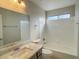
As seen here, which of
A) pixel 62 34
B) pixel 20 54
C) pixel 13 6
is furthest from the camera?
pixel 62 34

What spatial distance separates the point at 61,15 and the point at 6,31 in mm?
3160

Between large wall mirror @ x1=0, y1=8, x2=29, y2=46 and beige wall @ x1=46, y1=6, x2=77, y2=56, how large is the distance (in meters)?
2.11

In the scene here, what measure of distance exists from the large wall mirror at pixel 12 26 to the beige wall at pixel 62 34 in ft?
6.92

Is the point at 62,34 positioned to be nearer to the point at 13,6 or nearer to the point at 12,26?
the point at 12,26

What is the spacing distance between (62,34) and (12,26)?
285cm

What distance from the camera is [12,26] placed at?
6.70ft

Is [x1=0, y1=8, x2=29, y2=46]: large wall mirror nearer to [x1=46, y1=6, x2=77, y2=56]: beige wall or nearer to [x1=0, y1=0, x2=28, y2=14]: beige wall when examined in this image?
[x1=0, y1=0, x2=28, y2=14]: beige wall

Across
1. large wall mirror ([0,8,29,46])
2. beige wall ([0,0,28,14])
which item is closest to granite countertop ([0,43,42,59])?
large wall mirror ([0,8,29,46])

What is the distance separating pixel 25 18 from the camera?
→ 267 cm

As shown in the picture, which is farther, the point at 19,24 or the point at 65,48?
the point at 65,48

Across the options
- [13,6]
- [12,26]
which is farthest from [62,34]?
[13,6]

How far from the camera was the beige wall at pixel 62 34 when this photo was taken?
12.1 feet

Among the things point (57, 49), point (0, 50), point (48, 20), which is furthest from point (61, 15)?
point (0, 50)

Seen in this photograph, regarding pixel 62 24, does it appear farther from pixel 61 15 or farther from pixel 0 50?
pixel 0 50
